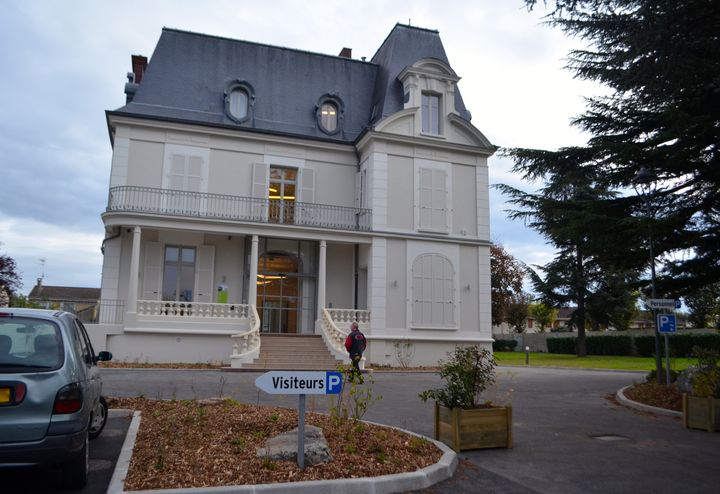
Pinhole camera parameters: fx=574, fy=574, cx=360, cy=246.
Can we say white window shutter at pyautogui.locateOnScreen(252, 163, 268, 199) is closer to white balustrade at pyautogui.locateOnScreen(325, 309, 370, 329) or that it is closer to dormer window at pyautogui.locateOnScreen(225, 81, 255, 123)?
dormer window at pyautogui.locateOnScreen(225, 81, 255, 123)

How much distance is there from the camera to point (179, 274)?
813 inches

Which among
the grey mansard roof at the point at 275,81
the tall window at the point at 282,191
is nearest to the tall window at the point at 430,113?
the grey mansard roof at the point at 275,81

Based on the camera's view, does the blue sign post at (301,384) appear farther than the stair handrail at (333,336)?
No

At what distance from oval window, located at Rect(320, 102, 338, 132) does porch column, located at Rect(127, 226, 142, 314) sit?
8.83 meters

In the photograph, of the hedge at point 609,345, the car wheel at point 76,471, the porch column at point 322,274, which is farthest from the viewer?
the hedge at point 609,345

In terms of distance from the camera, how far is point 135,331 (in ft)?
60.4

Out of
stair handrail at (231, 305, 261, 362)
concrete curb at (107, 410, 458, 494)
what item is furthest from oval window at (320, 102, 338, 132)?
concrete curb at (107, 410, 458, 494)

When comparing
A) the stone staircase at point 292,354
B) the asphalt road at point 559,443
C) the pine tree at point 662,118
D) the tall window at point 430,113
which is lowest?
the asphalt road at point 559,443

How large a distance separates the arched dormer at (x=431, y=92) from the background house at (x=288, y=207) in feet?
0.21

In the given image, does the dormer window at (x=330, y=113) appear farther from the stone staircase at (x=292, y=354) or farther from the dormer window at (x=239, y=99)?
the stone staircase at (x=292, y=354)

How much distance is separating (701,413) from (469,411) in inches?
177

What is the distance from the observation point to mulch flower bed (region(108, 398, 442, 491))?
4984mm

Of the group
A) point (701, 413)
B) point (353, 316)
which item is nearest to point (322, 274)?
point (353, 316)

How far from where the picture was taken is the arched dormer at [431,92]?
2294 centimetres
